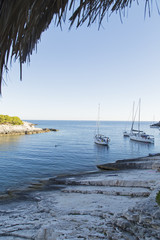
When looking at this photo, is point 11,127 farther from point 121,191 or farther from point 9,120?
point 121,191

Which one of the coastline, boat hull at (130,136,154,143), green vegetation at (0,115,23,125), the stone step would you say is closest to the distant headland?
green vegetation at (0,115,23,125)

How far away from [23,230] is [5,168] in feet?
56.3

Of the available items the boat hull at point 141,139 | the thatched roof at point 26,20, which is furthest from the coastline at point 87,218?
the boat hull at point 141,139

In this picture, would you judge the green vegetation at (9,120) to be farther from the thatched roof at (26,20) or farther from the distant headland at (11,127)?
the thatched roof at (26,20)

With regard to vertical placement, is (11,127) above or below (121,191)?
above

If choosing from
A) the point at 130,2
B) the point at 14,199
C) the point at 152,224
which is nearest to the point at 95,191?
the point at 14,199

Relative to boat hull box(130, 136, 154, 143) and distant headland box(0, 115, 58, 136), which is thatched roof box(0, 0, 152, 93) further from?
distant headland box(0, 115, 58, 136)

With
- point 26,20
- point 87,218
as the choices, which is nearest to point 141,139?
point 87,218

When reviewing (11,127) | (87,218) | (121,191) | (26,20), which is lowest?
(121,191)

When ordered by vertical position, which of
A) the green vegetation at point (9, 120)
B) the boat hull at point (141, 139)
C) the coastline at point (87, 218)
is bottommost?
the boat hull at point (141, 139)

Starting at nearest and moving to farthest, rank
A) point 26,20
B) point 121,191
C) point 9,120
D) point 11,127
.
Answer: point 26,20 → point 121,191 → point 11,127 → point 9,120

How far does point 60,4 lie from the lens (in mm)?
1387

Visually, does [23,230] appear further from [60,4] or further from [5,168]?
[5,168]

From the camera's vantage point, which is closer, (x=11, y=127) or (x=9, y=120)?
(x=11, y=127)
